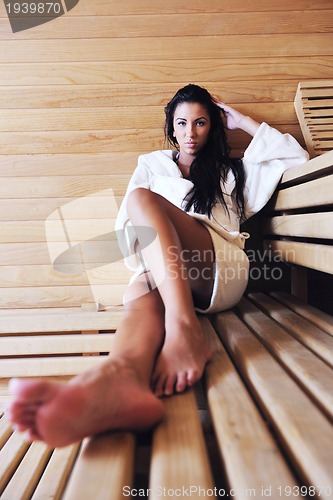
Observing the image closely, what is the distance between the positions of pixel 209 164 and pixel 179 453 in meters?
1.14

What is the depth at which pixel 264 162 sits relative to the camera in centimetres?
160

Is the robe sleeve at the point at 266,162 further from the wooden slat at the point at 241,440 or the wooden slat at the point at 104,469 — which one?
the wooden slat at the point at 104,469

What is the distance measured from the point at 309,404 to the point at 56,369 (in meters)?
1.00

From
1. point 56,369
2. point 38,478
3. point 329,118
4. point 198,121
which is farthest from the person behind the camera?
point 329,118

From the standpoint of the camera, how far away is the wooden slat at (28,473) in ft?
2.90

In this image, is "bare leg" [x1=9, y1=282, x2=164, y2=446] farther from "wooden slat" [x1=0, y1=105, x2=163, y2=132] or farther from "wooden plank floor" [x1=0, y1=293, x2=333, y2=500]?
"wooden slat" [x1=0, y1=105, x2=163, y2=132]

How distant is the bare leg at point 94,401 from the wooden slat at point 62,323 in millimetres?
Answer: 725

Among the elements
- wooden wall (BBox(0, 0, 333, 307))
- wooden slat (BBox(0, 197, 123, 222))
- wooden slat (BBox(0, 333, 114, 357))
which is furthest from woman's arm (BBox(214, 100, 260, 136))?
wooden slat (BBox(0, 333, 114, 357))

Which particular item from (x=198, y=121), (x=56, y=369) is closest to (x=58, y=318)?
(x=56, y=369)

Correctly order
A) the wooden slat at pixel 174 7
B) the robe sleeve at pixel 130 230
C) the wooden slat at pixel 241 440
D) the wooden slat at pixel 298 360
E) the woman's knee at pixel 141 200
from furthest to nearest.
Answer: the wooden slat at pixel 174 7 < the robe sleeve at pixel 130 230 < the woman's knee at pixel 141 200 < the wooden slat at pixel 298 360 < the wooden slat at pixel 241 440

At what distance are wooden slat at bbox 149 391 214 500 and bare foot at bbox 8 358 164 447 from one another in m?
0.03

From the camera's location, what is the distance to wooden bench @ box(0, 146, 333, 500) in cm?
57

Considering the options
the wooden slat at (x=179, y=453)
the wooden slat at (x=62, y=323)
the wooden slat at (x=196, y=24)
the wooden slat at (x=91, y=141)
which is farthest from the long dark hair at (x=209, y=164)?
the wooden slat at (x=179, y=453)

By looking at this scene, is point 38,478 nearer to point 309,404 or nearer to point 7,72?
point 309,404
